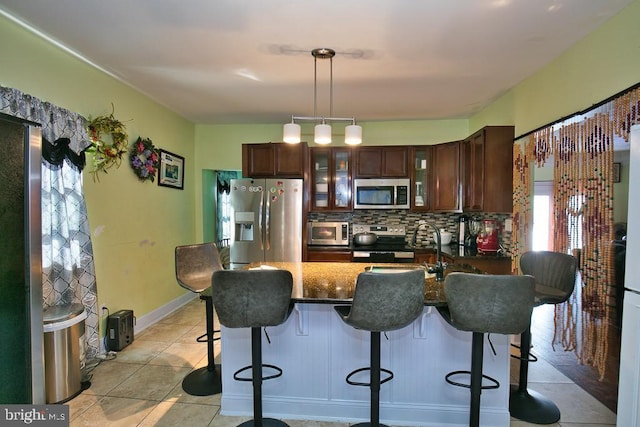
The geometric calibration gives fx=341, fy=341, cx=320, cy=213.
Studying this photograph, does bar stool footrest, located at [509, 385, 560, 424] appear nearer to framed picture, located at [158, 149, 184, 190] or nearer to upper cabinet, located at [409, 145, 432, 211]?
upper cabinet, located at [409, 145, 432, 211]

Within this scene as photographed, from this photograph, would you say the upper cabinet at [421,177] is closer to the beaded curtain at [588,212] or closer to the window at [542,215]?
the window at [542,215]

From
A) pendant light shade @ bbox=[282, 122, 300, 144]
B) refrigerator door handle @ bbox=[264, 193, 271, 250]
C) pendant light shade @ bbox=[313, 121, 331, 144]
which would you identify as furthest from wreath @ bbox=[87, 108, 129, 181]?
pendant light shade @ bbox=[313, 121, 331, 144]

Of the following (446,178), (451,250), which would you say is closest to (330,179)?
(446,178)

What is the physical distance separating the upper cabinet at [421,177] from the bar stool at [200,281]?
272cm

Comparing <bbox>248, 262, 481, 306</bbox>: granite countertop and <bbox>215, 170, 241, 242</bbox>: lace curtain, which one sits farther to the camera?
<bbox>215, 170, 241, 242</bbox>: lace curtain

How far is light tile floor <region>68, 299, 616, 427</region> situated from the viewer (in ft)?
7.11

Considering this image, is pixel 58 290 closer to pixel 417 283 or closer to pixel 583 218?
pixel 417 283

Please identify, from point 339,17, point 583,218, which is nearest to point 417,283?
point 583,218

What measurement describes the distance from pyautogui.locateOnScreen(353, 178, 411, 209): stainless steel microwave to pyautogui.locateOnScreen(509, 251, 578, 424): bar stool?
6.68 feet

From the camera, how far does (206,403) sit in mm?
2369

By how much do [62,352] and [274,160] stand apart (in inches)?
113

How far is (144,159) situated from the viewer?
3600 millimetres

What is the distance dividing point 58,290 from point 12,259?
1.54m

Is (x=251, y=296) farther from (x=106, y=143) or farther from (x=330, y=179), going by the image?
(x=330, y=179)
